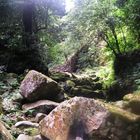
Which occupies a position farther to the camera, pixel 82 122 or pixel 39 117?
pixel 39 117

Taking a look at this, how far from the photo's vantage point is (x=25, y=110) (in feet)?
28.1

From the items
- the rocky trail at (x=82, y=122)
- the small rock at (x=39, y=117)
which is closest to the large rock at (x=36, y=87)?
the rocky trail at (x=82, y=122)

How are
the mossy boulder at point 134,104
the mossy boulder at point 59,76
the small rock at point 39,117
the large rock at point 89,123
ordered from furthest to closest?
the mossy boulder at point 59,76
the small rock at point 39,117
the mossy boulder at point 134,104
the large rock at point 89,123

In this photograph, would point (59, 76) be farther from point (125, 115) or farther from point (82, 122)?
point (125, 115)

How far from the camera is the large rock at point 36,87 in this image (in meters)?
9.25

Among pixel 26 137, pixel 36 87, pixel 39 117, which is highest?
pixel 36 87

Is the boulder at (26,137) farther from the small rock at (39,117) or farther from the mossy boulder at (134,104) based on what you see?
the mossy boulder at (134,104)

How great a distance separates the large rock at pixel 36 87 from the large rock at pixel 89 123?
3.26 meters

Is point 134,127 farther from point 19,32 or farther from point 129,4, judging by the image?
point 19,32

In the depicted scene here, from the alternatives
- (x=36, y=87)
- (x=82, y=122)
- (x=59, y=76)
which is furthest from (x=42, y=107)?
(x=59, y=76)

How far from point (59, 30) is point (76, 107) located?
38.6 ft

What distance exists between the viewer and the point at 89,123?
5.45 m

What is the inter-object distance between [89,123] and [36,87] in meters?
4.06

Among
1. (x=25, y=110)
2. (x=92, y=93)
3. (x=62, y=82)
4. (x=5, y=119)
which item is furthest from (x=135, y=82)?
(x=5, y=119)
